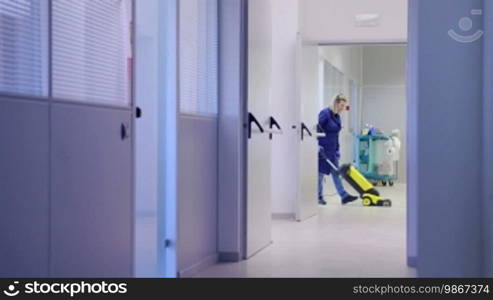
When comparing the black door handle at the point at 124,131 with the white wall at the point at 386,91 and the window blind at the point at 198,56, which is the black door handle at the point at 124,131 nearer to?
the window blind at the point at 198,56

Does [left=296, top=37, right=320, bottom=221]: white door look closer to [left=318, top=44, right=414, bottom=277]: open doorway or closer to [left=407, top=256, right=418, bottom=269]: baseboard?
[left=318, top=44, right=414, bottom=277]: open doorway

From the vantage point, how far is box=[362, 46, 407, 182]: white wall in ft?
45.5

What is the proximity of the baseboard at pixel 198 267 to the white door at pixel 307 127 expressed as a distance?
263 cm

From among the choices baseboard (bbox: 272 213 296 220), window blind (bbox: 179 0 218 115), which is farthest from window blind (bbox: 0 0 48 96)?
baseboard (bbox: 272 213 296 220)

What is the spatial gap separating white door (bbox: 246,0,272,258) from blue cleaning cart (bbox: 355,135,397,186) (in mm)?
7295

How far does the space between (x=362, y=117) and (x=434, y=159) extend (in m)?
11.3

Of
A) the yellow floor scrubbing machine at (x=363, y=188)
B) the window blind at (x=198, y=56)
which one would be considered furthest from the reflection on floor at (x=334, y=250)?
the window blind at (x=198, y=56)

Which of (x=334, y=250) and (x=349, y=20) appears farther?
(x=349, y=20)

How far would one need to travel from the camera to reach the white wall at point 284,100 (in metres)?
7.59

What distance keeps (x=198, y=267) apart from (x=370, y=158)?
28.6 ft

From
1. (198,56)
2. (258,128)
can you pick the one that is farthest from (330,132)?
(198,56)

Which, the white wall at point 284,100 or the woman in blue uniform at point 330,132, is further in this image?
the woman in blue uniform at point 330,132

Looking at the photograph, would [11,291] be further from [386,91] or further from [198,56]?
[386,91]

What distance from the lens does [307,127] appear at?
7578 millimetres
